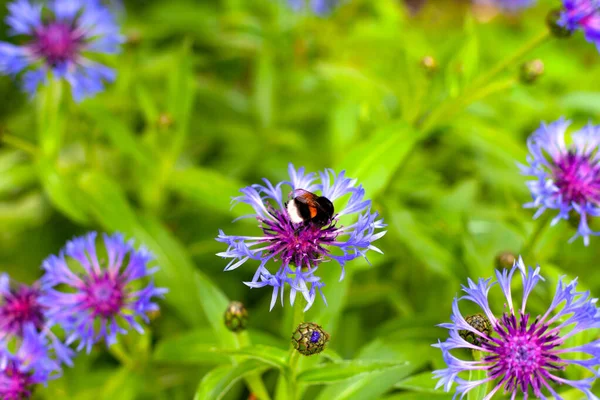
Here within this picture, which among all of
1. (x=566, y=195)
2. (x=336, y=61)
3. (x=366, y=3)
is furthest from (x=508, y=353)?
(x=366, y=3)

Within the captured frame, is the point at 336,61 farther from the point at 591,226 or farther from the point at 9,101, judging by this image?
the point at 9,101

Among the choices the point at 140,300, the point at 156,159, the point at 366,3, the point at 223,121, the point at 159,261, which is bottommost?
the point at 140,300

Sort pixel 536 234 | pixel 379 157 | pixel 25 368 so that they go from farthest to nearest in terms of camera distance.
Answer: pixel 379 157 < pixel 536 234 < pixel 25 368

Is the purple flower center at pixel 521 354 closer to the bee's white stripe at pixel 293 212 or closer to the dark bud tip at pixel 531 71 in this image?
the bee's white stripe at pixel 293 212

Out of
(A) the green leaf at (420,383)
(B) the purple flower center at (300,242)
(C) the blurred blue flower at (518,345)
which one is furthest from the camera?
(A) the green leaf at (420,383)

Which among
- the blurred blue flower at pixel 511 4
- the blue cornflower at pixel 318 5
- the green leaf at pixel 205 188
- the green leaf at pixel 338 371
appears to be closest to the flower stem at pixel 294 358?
the green leaf at pixel 338 371

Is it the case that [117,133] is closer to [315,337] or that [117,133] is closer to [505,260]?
[315,337]

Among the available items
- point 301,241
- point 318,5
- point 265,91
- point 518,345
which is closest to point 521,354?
point 518,345

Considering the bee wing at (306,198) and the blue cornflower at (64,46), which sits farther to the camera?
the blue cornflower at (64,46)
